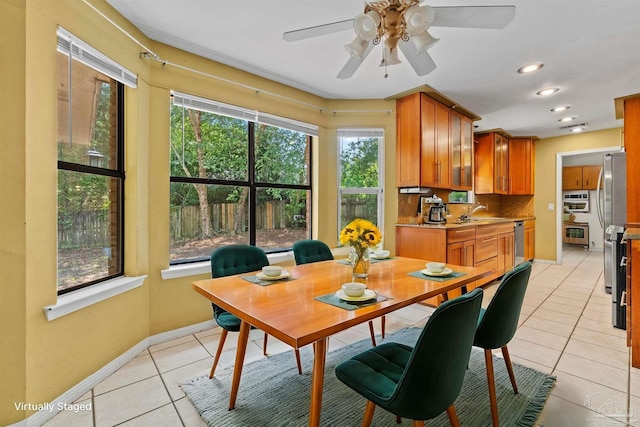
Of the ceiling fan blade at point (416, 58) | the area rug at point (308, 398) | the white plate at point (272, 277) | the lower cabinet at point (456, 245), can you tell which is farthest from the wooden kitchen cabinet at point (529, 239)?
the white plate at point (272, 277)

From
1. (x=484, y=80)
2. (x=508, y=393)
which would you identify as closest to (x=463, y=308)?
(x=508, y=393)

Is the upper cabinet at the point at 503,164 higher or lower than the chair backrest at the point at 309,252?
higher

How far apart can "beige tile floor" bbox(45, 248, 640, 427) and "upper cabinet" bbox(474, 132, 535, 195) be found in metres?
2.60

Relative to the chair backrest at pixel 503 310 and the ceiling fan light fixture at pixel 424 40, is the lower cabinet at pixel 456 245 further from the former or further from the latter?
the ceiling fan light fixture at pixel 424 40

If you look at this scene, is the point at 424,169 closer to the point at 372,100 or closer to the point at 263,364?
the point at 372,100

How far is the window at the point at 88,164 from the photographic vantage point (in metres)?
1.88

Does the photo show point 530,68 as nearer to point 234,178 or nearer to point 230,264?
point 234,178

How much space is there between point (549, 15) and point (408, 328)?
2.74 m

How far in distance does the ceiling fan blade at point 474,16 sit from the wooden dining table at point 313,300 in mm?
1442

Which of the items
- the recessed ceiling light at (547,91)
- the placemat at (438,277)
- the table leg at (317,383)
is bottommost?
the table leg at (317,383)

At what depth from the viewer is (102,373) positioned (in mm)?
1984

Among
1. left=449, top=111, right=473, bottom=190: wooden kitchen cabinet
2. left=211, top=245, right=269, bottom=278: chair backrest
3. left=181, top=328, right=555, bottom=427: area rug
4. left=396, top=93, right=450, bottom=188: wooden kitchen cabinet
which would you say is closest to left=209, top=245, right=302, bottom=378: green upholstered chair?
left=211, top=245, right=269, bottom=278: chair backrest

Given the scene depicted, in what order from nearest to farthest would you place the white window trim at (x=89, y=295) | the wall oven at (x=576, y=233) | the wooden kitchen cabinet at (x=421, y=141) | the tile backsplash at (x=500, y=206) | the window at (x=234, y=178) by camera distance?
the white window trim at (x=89, y=295) → the window at (x=234, y=178) → the wooden kitchen cabinet at (x=421, y=141) → the tile backsplash at (x=500, y=206) → the wall oven at (x=576, y=233)
